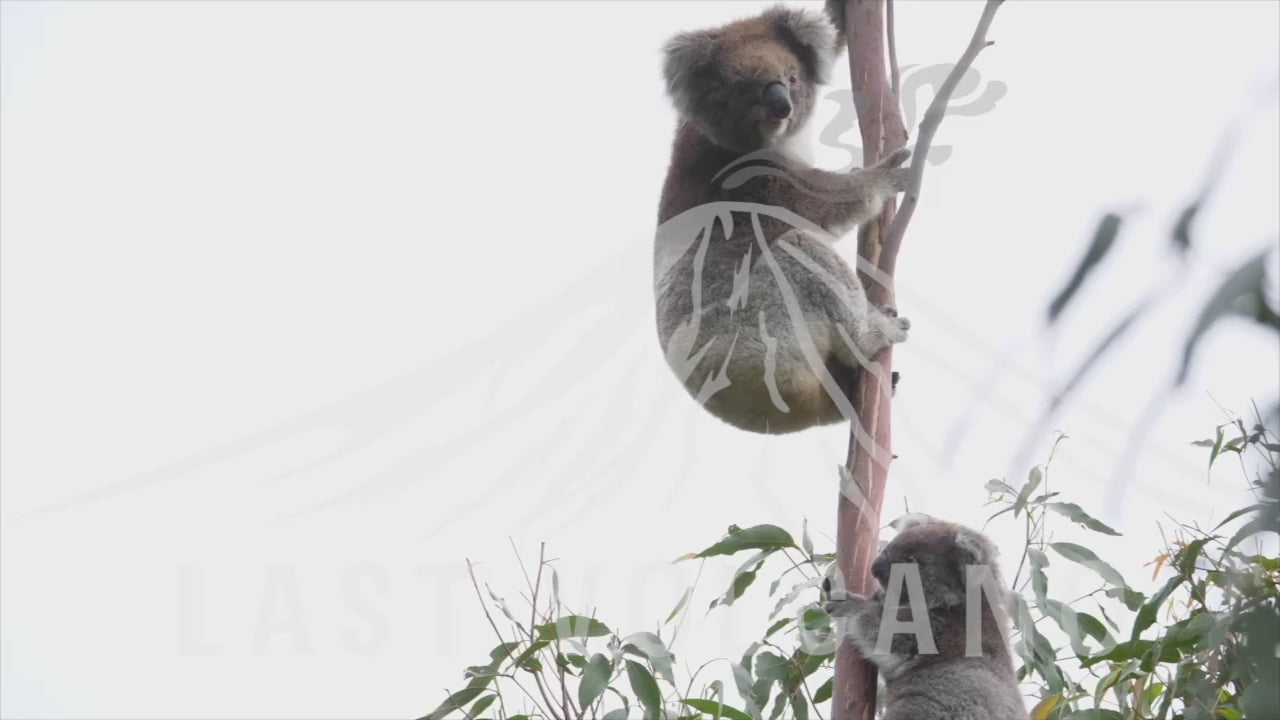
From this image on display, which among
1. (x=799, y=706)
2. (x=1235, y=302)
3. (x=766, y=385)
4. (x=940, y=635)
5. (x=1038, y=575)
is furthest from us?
(x=766, y=385)

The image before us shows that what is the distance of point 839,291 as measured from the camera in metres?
2.62

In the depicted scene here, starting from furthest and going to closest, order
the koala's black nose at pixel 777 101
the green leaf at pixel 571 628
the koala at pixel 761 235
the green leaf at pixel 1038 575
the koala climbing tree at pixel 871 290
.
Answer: the koala's black nose at pixel 777 101 < the koala at pixel 761 235 < the green leaf at pixel 1038 575 < the green leaf at pixel 571 628 < the koala climbing tree at pixel 871 290

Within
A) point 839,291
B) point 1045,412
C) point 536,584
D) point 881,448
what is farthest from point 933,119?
point 1045,412

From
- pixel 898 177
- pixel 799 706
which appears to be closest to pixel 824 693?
pixel 799 706

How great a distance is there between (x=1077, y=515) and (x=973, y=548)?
30 centimetres

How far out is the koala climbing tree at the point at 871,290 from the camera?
1.83m

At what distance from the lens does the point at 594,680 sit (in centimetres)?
189

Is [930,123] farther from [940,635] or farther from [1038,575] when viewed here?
[940,635]

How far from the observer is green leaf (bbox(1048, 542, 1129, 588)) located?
226 cm

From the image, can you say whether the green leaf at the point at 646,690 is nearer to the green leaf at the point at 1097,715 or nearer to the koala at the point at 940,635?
the koala at the point at 940,635

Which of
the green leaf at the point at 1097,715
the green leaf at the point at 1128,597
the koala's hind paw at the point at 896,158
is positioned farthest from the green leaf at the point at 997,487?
the koala's hind paw at the point at 896,158

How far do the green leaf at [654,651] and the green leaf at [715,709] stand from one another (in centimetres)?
6

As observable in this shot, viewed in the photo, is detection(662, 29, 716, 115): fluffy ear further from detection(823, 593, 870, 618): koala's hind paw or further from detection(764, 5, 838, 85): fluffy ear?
detection(823, 593, 870, 618): koala's hind paw

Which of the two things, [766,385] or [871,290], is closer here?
[871,290]
